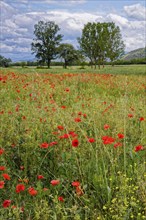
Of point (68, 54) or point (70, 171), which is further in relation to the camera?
point (68, 54)

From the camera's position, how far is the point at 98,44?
6625cm

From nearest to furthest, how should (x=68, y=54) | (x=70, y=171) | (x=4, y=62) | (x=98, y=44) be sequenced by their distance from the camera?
(x=70, y=171) → (x=98, y=44) → (x=68, y=54) → (x=4, y=62)

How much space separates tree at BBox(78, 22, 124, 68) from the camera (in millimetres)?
67344

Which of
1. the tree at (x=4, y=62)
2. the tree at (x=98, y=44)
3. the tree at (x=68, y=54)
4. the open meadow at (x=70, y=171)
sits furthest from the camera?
the tree at (x=4, y=62)

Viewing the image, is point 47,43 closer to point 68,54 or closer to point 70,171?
point 68,54

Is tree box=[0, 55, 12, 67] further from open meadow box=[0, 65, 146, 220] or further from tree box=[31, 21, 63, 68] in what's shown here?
open meadow box=[0, 65, 146, 220]

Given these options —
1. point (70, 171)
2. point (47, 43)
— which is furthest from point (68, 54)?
point (70, 171)

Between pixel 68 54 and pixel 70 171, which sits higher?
pixel 68 54

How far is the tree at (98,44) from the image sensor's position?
6734 centimetres

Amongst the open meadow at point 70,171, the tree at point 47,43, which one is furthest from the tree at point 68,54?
the open meadow at point 70,171

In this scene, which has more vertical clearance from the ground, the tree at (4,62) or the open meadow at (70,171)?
the tree at (4,62)

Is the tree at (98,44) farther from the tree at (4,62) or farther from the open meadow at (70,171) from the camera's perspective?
the open meadow at (70,171)

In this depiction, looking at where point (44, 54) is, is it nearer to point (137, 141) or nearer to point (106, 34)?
point (106, 34)

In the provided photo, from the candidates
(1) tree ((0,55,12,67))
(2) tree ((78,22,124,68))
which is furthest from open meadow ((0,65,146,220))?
(1) tree ((0,55,12,67))
